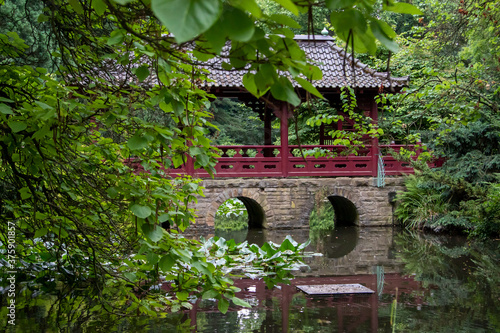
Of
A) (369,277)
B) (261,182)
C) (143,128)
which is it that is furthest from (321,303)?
(261,182)

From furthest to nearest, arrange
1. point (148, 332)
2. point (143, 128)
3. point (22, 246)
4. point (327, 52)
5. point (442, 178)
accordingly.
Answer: point (327, 52) → point (442, 178) → point (148, 332) → point (22, 246) → point (143, 128)

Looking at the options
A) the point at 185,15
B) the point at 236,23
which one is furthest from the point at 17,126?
the point at 185,15

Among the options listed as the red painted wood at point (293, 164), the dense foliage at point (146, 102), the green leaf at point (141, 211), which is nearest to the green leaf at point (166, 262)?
the dense foliage at point (146, 102)

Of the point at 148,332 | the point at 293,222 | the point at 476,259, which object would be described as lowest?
the point at 148,332

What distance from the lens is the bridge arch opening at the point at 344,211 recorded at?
15531 mm

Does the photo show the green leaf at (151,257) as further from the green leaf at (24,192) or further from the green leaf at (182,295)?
the green leaf at (24,192)

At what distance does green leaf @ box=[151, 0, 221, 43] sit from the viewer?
2.54 ft

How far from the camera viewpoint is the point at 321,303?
19.5 ft

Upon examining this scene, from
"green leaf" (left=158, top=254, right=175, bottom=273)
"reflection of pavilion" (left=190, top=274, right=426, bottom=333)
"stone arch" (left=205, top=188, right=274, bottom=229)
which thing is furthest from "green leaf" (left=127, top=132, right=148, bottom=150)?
"stone arch" (left=205, top=188, right=274, bottom=229)

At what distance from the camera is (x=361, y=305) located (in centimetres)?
588

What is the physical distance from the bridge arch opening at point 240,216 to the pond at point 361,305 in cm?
558

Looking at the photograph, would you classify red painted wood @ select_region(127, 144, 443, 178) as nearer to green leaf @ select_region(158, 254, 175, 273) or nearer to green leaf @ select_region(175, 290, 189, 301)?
green leaf @ select_region(175, 290, 189, 301)

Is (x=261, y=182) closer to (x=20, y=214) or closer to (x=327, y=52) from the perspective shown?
(x=327, y=52)

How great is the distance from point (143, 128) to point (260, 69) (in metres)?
1.21
